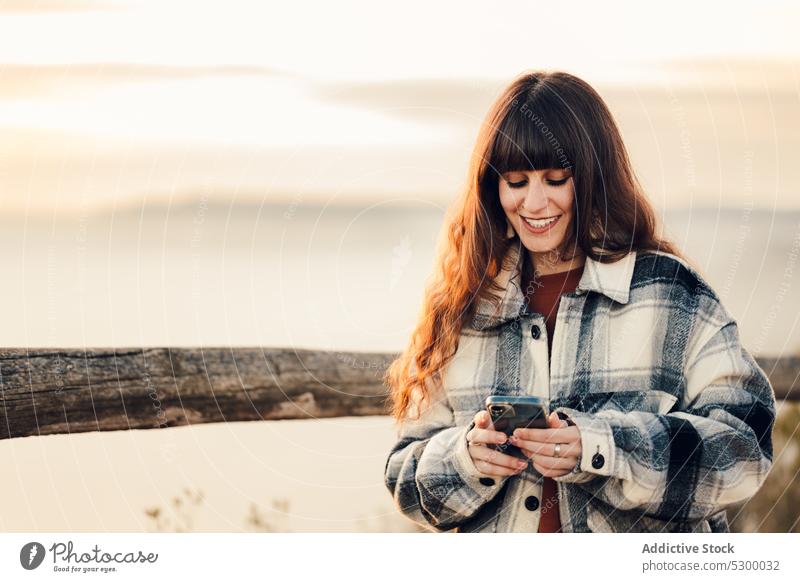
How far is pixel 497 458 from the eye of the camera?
85.8 inches

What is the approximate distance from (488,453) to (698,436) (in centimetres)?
43

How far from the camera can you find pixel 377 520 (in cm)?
301

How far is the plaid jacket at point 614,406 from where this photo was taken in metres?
2.16

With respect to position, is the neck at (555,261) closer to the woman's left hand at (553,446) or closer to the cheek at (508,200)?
the cheek at (508,200)

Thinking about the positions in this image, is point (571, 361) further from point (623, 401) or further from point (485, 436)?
point (485, 436)

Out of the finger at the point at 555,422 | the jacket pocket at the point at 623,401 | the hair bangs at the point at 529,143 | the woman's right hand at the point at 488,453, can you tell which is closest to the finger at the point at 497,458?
Answer: the woman's right hand at the point at 488,453

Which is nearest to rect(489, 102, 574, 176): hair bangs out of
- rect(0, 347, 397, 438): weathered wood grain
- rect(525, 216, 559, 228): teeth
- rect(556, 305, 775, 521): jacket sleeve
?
rect(525, 216, 559, 228): teeth

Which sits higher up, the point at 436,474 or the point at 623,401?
the point at 623,401

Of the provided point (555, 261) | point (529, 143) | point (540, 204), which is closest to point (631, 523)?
point (555, 261)

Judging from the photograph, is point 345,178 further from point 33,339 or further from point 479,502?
point 479,502

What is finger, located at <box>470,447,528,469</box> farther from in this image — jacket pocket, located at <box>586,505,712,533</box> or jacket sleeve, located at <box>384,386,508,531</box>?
jacket pocket, located at <box>586,505,712,533</box>

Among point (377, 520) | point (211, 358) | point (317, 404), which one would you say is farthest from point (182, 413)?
point (377, 520)

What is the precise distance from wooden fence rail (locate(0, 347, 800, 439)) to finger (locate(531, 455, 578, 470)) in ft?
3.48
